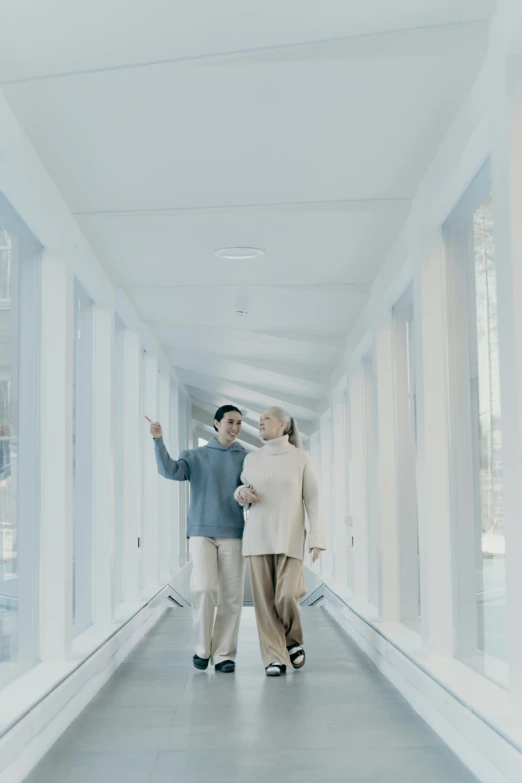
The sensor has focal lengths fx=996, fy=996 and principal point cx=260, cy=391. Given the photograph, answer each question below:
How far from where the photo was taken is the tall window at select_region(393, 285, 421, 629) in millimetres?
6426

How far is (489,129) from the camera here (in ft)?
12.3

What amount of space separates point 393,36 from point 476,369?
161 centimetres

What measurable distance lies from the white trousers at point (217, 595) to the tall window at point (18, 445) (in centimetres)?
126

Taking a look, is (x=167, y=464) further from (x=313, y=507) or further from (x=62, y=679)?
(x=62, y=679)

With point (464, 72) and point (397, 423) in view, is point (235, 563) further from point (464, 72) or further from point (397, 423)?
point (464, 72)

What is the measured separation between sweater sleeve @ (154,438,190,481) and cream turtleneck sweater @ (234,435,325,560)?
0.41 m

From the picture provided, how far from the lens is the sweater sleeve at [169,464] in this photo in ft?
20.1

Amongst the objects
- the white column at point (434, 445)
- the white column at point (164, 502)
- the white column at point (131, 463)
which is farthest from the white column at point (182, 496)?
the white column at point (434, 445)

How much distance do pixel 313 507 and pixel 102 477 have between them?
1.61m

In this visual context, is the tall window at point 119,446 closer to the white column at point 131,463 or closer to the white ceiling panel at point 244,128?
the white column at point 131,463

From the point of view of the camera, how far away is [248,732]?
172 inches

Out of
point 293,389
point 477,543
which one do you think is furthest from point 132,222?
point 293,389

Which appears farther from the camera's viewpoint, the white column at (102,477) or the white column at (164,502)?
the white column at (164,502)

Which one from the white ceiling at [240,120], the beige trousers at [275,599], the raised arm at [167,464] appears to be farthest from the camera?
the raised arm at [167,464]
